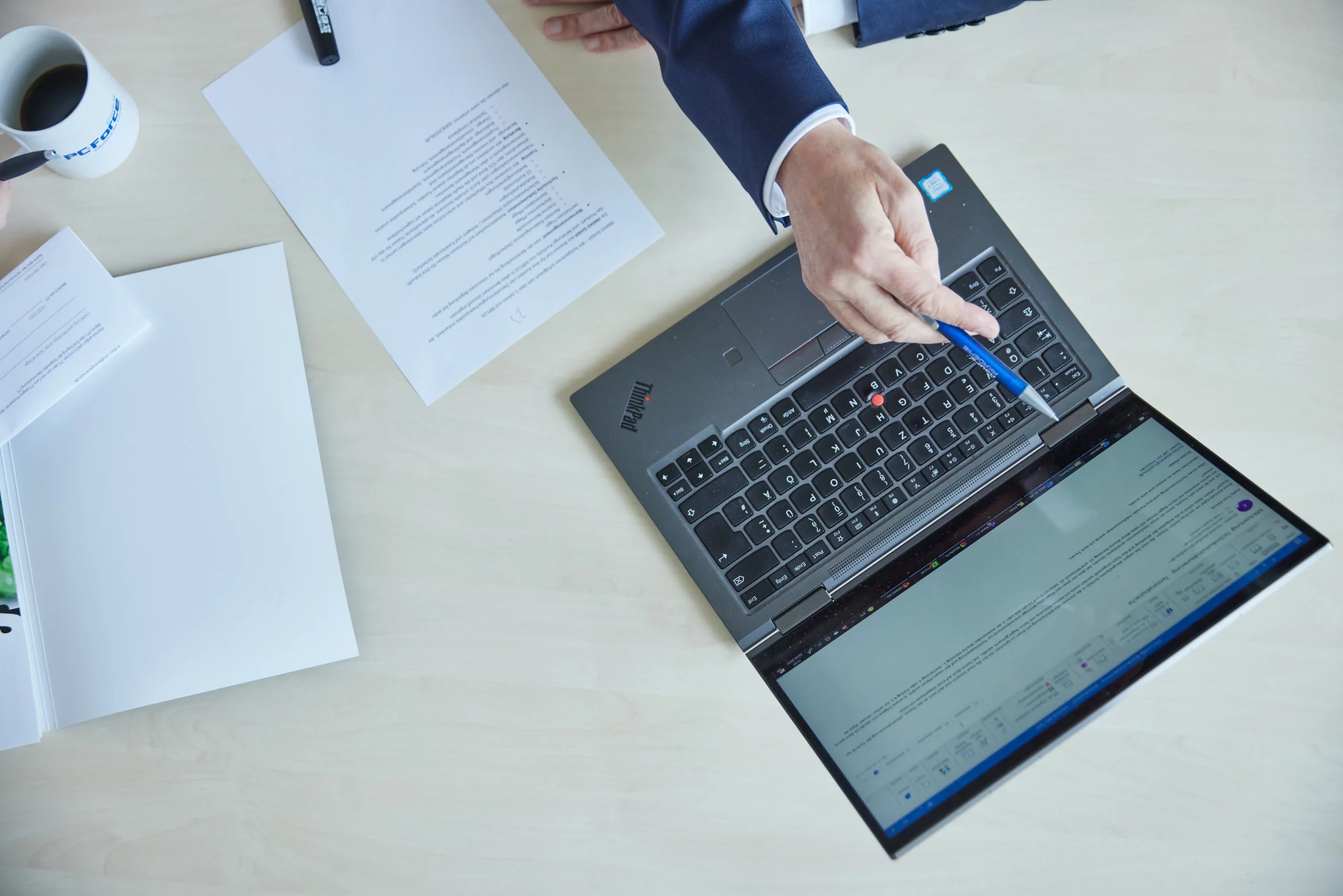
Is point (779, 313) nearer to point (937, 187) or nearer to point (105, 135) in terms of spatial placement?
point (937, 187)

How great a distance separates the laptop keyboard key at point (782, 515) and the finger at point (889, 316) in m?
0.16

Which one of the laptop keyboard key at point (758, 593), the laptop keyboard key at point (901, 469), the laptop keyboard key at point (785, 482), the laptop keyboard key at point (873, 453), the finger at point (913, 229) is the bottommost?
the laptop keyboard key at point (758, 593)

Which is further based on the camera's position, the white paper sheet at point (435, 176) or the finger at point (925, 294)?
the white paper sheet at point (435, 176)

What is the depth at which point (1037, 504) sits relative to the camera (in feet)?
2.16

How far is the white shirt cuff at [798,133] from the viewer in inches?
25.1

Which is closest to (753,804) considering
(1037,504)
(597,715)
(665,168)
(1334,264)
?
(597,715)

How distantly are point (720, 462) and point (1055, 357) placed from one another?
30cm

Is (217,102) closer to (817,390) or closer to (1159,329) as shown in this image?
(817,390)

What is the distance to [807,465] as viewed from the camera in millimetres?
694

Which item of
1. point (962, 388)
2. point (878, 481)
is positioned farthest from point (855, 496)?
point (962, 388)

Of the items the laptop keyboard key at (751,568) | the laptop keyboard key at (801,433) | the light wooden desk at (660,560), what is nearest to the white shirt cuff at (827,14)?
the light wooden desk at (660,560)

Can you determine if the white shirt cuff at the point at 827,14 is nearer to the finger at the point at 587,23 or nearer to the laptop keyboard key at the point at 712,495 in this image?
the finger at the point at 587,23

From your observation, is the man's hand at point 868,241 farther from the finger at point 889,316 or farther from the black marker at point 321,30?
the black marker at point 321,30

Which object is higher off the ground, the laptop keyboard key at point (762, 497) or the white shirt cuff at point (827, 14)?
the white shirt cuff at point (827, 14)
